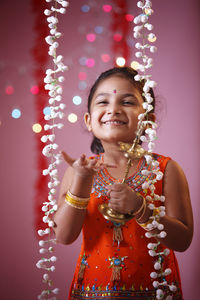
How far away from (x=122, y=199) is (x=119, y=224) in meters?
0.19

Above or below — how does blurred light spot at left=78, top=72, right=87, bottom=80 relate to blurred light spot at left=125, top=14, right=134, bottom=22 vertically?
below

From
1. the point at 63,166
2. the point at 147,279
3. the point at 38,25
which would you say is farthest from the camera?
the point at 63,166

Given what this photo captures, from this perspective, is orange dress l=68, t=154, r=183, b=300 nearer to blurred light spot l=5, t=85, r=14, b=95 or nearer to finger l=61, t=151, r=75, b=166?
finger l=61, t=151, r=75, b=166

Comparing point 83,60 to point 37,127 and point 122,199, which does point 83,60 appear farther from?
point 122,199

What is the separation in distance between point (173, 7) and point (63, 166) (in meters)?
0.85

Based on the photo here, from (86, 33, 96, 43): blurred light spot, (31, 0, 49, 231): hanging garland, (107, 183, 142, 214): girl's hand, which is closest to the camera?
(107, 183, 142, 214): girl's hand

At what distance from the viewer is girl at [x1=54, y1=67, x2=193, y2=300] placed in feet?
2.49

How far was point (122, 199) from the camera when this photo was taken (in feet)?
2.09

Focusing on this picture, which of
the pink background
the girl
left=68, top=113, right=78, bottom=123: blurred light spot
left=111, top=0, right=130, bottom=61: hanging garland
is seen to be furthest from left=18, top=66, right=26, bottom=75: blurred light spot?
the girl

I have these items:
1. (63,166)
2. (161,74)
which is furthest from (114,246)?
(161,74)

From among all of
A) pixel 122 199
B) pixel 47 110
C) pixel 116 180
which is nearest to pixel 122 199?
pixel 122 199

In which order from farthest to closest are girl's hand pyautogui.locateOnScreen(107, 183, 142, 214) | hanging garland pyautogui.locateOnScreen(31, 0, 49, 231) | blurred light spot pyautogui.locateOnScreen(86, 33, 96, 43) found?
1. blurred light spot pyautogui.locateOnScreen(86, 33, 96, 43)
2. hanging garland pyautogui.locateOnScreen(31, 0, 49, 231)
3. girl's hand pyautogui.locateOnScreen(107, 183, 142, 214)

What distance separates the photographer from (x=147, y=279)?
2.56ft

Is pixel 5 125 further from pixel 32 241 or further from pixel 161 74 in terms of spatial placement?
pixel 161 74
